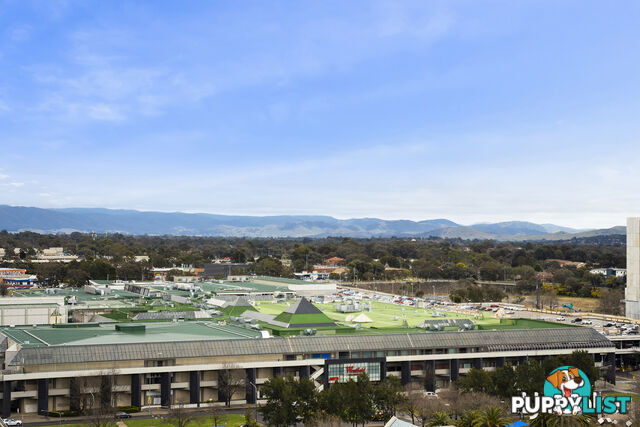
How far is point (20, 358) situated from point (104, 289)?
5916 cm

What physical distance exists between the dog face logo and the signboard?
1037 inches

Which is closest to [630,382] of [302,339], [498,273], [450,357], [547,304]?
[450,357]

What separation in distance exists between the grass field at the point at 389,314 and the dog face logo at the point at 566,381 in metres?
36.4

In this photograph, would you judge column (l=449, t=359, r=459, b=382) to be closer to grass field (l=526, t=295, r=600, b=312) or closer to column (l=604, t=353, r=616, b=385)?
column (l=604, t=353, r=616, b=385)

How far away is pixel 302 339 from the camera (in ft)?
205

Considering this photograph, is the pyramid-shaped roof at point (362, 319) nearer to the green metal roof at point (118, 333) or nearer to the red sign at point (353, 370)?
the green metal roof at point (118, 333)

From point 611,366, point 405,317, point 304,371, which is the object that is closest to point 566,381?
point 304,371

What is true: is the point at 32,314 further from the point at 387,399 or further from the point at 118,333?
the point at 387,399

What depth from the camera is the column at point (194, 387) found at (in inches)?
2282

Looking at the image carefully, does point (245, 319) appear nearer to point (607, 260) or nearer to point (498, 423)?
point (498, 423)

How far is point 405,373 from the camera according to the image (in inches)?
2498

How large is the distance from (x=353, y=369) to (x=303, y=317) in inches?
386

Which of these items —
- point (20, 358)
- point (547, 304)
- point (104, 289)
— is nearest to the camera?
point (20, 358)

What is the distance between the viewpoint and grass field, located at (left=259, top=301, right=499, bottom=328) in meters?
76.2
